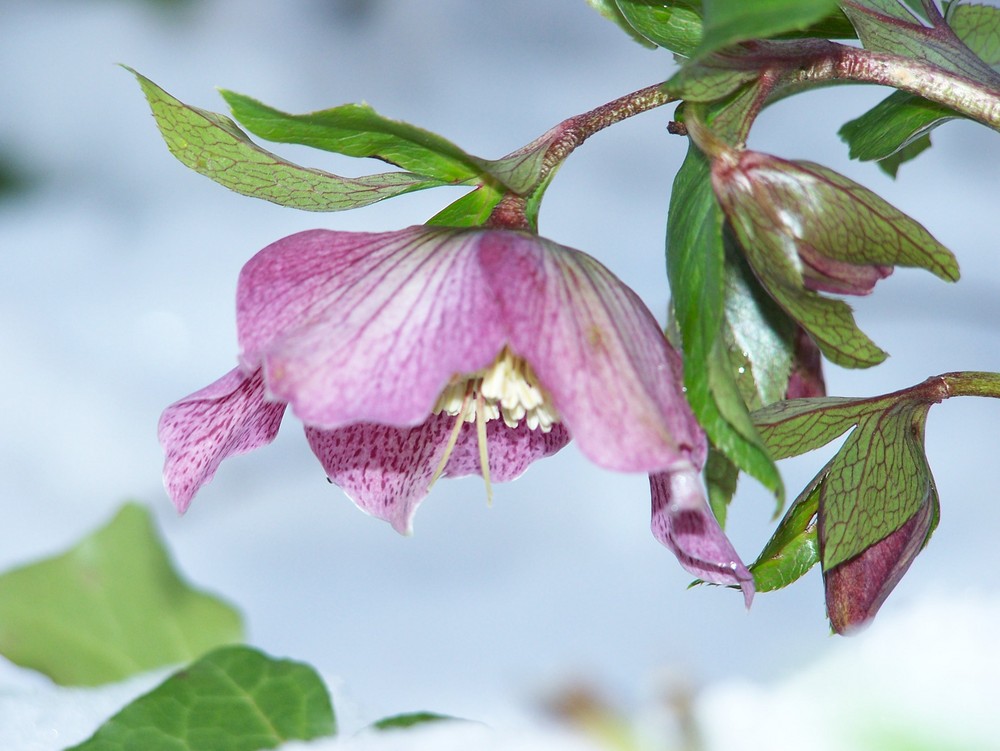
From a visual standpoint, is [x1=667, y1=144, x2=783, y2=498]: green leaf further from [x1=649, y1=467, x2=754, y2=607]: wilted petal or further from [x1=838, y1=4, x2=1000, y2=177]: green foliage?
[x1=838, y1=4, x2=1000, y2=177]: green foliage

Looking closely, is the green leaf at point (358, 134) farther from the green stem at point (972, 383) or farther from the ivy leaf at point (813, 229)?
the green stem at point (972, 383)

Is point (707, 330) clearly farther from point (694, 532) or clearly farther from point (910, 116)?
point (910, 116)

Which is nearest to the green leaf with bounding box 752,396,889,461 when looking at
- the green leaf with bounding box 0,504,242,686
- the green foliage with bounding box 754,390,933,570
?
the green foliage with bounding box 754,390,933,570

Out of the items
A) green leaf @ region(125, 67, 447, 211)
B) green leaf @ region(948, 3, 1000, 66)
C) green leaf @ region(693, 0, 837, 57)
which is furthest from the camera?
green leaf @ region(948, 3, 1000, 66)

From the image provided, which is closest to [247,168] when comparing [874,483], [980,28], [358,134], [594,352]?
[358,134]

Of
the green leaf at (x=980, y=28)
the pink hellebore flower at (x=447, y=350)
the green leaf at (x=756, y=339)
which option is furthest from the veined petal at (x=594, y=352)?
the green leaf at (x=980, y=28)

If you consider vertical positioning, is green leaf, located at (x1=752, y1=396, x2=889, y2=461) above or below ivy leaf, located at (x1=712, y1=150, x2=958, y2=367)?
below
